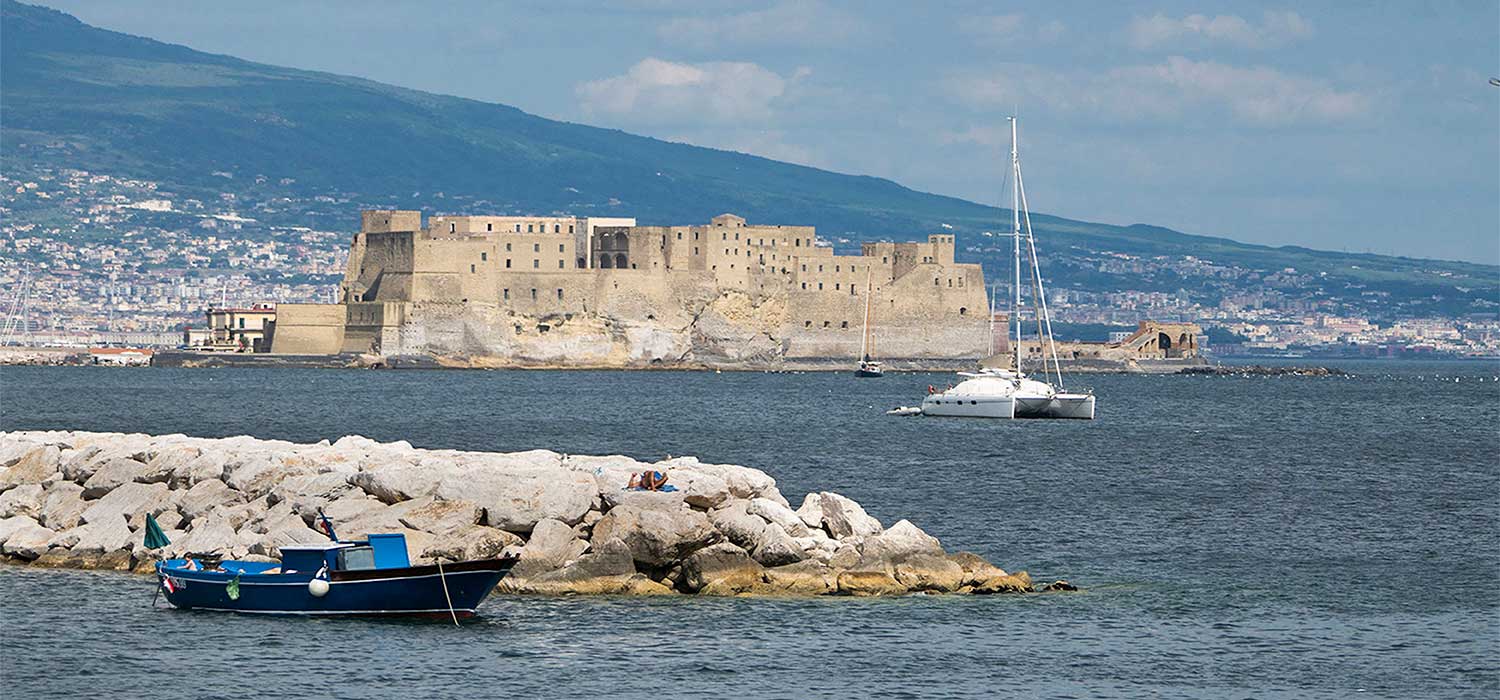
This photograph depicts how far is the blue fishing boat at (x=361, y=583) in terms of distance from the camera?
19.5m

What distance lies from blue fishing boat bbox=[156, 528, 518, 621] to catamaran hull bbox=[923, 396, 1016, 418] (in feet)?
124

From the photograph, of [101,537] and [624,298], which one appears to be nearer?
[101,537]

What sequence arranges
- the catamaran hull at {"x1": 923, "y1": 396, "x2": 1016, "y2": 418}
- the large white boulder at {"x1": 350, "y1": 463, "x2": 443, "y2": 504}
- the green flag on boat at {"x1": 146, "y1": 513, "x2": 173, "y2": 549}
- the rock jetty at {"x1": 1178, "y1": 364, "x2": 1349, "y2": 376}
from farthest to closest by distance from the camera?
the rock jetty at {"x1": 1178, "y1": 364, "x2": 1349, "y2": 376} < the catamaran hull at {"x1": 923, "y1": 396, "x2": 1016, "y2": 418} < the large white boulder at {"x1": 350, "y1": 463, "x2": 443, "y2": 504} < the green flag on boat at {"x1": 146, "y1": 513, "x2": 173, "y2": 549}

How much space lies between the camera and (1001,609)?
67.7 ft

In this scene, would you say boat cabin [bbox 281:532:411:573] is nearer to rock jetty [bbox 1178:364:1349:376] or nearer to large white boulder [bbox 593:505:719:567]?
large white boulder [bbox 593:505:719:567]

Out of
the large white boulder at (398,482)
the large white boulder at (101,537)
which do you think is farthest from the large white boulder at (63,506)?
the large white boulder at (398,482)

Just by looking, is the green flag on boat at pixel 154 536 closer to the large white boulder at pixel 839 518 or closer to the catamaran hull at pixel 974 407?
the large white boulder at pixel 839 518

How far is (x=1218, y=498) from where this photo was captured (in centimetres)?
3266

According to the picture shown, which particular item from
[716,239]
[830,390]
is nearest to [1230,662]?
[830,390]

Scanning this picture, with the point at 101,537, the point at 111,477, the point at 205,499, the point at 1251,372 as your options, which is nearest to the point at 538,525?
the point at 205,499

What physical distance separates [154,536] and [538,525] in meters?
3.58

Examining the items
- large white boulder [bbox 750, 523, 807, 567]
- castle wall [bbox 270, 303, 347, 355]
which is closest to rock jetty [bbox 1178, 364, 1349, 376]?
castle wall [bbox 270, 303, 347, 355]

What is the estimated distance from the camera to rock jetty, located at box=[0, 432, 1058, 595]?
68.8 feet

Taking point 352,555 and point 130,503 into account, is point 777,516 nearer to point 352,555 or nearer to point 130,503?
point 352,555
